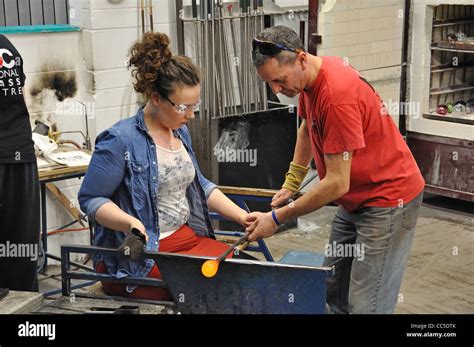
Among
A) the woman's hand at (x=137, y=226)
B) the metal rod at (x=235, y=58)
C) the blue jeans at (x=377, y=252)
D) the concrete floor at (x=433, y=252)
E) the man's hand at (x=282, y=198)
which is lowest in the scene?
the concrete floor at (x=433, y=252)

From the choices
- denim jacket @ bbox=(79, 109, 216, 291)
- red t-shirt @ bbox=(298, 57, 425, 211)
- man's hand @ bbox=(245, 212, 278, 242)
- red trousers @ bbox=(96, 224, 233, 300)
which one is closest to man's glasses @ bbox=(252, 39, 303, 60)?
red t-shirt @ bbox=(298, 57, 425, 211)

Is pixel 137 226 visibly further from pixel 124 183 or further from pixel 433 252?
pixel 433 252

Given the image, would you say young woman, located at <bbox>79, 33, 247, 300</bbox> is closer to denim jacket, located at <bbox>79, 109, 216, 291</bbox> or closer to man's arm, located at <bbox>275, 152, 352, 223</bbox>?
denim jacket, located at <bbox>79, 109, 216, 291</bbox>

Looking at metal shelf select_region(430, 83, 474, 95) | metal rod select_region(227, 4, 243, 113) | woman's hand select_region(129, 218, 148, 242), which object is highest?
metal rod select_region(227, 4, 243, 113)

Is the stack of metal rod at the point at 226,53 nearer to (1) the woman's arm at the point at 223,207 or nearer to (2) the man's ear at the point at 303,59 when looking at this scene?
(1) the woman's arm at the point at 223,207

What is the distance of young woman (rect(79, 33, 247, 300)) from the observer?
285 cm

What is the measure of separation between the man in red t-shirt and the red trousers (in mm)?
180

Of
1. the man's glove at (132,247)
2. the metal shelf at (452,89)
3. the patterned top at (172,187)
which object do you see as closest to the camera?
the man's glove at (132,247)

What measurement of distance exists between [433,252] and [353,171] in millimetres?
2628

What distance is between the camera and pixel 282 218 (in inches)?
121

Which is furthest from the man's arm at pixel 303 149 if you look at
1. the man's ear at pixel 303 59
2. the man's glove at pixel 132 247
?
the man's glove at pixel 132 247

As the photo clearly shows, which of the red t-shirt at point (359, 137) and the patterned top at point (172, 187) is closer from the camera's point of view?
the red t-shirt at point (359, 137)

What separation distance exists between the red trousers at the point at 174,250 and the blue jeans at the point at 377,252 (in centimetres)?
52

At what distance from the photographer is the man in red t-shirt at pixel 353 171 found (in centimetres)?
286
